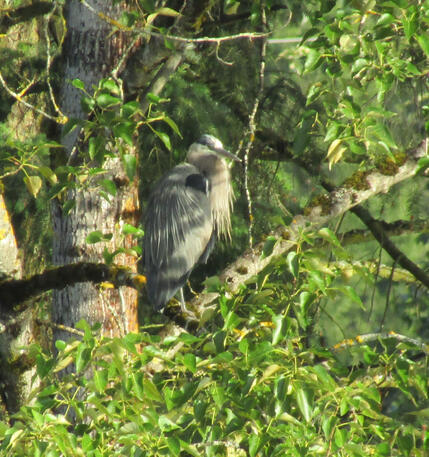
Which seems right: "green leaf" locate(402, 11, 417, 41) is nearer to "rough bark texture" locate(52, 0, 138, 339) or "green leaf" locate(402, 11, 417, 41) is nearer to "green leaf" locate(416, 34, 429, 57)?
"green leaf" locate(416, 34, 429, 57)

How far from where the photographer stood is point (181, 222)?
4.55 metres

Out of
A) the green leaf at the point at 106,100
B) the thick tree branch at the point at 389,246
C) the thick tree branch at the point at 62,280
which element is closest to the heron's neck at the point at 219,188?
the thick tree branch at the point at 389,246

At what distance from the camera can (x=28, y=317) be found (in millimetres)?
3205

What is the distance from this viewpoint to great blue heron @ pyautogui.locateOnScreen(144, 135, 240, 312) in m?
4.35

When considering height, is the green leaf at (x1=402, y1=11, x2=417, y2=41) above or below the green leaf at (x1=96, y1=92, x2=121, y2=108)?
above

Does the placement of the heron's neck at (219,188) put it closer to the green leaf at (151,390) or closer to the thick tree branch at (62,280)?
the thick tree branch at (62,280)

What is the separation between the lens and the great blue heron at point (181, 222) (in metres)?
4.35

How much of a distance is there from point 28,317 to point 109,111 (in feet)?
4.87

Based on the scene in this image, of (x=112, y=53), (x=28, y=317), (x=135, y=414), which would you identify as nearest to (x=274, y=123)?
(x=112, y=53)

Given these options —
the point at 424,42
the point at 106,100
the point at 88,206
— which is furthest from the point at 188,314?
the point at 424,42

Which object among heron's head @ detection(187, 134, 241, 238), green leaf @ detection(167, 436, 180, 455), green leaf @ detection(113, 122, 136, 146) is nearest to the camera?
green leaf @ detection(167, 436, 180, 455)

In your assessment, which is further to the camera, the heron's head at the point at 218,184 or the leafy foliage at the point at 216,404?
the heron's head at the point at 218,184

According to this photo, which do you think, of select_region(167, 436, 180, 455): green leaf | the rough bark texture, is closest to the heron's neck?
the rough bark texture

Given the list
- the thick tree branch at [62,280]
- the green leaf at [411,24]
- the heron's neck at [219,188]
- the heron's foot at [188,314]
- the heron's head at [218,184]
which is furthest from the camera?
the heron's neck at [219,188]
